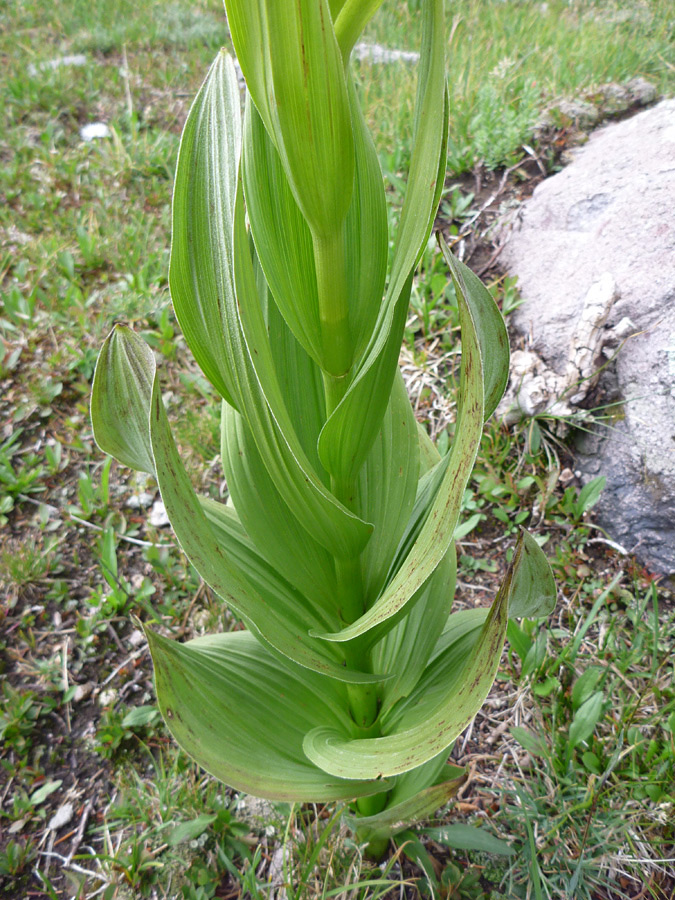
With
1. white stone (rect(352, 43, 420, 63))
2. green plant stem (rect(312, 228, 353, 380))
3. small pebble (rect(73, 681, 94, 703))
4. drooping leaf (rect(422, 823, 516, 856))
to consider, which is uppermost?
white stone (rect(352, 43, 420, 63))

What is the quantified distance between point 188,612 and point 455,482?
1448 mm

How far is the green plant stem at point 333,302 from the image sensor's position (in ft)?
2.80

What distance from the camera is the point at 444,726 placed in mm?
920

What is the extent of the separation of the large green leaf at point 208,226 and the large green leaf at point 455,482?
376 mm

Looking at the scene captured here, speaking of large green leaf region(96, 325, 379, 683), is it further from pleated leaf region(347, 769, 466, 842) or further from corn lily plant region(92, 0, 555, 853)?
pleated leaf region(347, 769, 466, 842)

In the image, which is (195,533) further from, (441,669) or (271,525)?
(441,669)

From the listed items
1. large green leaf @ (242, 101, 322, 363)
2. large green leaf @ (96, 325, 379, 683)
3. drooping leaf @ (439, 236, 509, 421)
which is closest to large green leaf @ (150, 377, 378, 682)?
large green leaf @ (96, 325, 379, 683)

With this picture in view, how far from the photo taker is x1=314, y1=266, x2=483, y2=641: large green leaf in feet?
2.71

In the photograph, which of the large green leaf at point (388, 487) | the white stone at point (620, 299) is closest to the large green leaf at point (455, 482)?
the large green leaf at point (388, 487)

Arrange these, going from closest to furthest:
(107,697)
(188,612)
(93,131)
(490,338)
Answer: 1. (490,338)
2. (107,697)
3. (188,612)
4. (93,131)

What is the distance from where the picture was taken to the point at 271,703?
1332mm

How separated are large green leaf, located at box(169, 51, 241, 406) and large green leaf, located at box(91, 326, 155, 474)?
0.48 ft

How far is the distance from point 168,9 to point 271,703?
19.7 ft

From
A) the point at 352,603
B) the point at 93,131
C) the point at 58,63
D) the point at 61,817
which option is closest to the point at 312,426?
the point at 352,603
